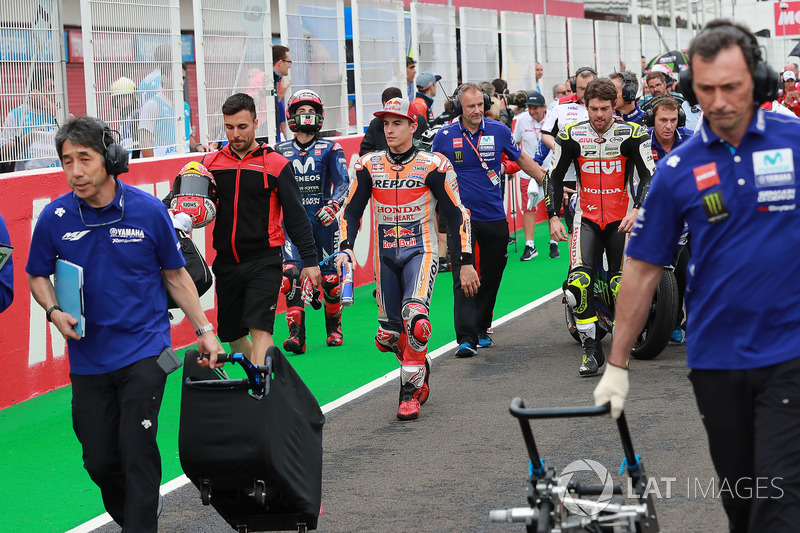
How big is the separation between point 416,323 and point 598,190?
7.94ft

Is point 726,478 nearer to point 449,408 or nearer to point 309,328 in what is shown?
point 449,408

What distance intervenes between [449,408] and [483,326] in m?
2.75

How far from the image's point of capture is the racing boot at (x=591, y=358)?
9.92 m

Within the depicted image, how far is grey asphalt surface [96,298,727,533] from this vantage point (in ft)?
21.0

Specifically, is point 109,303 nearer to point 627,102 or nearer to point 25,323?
point 25,323

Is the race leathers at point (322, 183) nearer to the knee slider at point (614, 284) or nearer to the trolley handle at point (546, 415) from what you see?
the knee slider at point (614, 284)

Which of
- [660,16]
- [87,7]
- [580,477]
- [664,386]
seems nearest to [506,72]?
[87,7]

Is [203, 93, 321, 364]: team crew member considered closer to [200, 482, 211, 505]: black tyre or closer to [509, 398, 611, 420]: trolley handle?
[200, 482, 211, 505]: black tyre

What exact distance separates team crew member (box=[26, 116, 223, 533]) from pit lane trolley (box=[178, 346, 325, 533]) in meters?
0.33

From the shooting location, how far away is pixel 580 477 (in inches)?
269

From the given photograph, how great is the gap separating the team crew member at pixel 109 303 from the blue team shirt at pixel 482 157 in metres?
6.10

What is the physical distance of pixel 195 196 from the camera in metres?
8.41

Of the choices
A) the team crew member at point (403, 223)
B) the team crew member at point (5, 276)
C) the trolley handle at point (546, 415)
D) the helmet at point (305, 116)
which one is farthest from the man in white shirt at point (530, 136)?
the trolley handle at point (546, 415)

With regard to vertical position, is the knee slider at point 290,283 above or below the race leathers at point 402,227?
below
